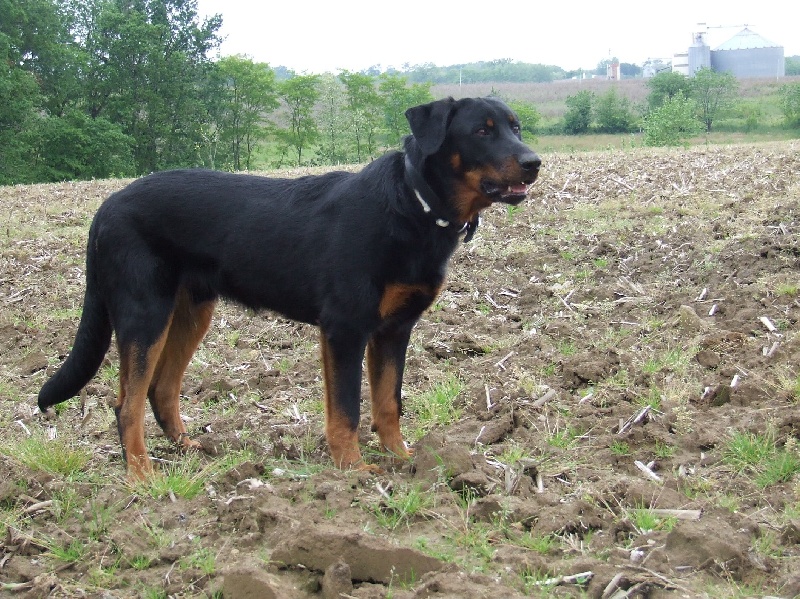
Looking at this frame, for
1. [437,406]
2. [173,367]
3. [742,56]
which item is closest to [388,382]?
[437,406]

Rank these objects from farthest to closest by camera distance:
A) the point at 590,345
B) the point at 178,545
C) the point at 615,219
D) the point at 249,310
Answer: the point at 615,219 < the point at 590,345 < the point at 249,310 < the point at 178,545

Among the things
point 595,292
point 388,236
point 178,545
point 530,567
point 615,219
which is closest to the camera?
point 530,567

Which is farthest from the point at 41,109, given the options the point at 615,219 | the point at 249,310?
the point at 249,310

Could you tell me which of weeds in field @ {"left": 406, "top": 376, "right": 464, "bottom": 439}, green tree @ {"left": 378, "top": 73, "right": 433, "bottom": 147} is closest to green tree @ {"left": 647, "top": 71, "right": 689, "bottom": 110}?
green tree @ {"left": 378, "top": 73, "right": 433, "bottom": 147}

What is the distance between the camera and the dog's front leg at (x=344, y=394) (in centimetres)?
449

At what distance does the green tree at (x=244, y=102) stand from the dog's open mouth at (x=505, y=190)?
184 feet

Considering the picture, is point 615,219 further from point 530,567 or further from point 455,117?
point 530,567

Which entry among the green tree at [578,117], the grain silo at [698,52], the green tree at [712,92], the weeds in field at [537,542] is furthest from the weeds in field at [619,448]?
the grain silo at [698,52]

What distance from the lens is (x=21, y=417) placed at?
Result: 5566 mm

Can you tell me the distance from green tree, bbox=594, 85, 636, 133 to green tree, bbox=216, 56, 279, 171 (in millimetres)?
26545

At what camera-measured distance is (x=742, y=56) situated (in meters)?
97.2

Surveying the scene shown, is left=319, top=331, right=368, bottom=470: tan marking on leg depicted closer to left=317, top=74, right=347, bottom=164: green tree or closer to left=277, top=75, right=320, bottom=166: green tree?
left=317, top=74, right=347, bottom=164: green tree

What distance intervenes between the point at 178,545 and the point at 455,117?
2.82m

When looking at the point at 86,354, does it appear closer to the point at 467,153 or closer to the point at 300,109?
the point at 467,153
